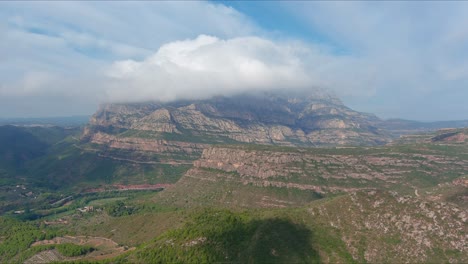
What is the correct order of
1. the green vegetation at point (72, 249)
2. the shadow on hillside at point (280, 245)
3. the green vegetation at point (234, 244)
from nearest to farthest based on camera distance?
the shadow on hillside at point (280, 245) → the green vegetation at point (234, 244) → the green vegetation at point (72, 249)

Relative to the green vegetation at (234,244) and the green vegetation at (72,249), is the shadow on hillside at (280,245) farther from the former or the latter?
the green vegetation at (72,249)

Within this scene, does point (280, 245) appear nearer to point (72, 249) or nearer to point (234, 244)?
point (234, 244)

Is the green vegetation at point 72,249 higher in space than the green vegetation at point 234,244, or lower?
lower

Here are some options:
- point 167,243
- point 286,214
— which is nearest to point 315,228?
point 286,214

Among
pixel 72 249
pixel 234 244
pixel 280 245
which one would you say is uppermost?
pixel 280 245

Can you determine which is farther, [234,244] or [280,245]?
[234,244]

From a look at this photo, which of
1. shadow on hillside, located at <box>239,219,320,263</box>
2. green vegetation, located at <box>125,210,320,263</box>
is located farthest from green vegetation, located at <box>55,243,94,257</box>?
shadow on hillside, located at <box>239,219,320,263</box>

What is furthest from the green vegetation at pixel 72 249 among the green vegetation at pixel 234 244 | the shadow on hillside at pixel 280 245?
the shadow on hillside at pixel 280 245

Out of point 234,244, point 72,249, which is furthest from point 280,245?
point 72,249

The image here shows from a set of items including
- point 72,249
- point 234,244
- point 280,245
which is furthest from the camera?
point 72,249

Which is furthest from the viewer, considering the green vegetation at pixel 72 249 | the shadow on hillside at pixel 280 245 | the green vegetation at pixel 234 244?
the green vegetation at pixel 72 249

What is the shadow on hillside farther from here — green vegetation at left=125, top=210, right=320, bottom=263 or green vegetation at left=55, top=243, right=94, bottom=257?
green vegetation at left=55, top=243, right=94, bottom=257

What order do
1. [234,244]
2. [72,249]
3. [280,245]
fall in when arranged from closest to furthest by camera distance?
[280,245], [234,244], [72,249]
